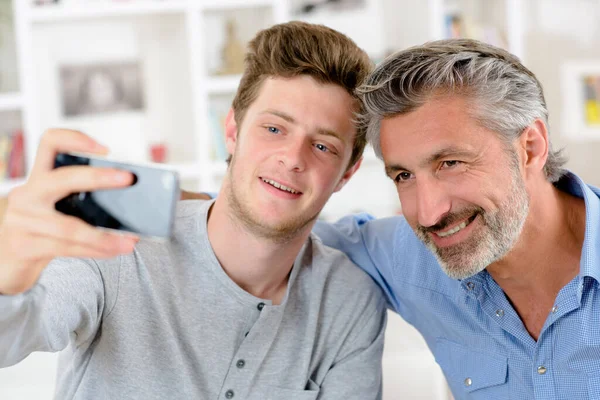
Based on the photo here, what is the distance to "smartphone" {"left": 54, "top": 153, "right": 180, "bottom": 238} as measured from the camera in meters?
0.92

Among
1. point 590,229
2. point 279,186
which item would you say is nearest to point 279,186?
point 279,186

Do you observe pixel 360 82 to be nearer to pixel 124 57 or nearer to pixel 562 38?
pixel 124 57

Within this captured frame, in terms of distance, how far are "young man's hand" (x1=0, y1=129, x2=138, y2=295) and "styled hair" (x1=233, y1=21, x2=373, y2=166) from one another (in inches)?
34.2

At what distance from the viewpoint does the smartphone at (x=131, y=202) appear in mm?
918

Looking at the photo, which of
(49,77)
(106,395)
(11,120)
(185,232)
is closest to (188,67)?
(49,77)

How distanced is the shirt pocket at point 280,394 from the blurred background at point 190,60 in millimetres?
2236

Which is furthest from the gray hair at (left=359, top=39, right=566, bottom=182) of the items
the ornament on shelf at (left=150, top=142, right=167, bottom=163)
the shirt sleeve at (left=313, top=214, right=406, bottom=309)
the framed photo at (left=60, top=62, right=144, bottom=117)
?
the framed photo at (left=60, top=62, right=144, bottom=117)

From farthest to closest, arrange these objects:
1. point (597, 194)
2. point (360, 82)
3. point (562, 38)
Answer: point (562, 38), point (360, 82), point (597, 194)

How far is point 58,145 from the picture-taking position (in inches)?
36.4

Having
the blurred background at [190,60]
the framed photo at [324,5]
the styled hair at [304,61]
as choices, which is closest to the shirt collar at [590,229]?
the styled hair at [304,61]

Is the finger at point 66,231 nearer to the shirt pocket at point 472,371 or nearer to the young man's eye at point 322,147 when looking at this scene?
the young man's eye at point 322,147

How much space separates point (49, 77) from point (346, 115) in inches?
110

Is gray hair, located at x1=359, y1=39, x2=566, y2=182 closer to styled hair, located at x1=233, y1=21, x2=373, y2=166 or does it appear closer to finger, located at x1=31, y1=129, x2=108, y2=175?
styled hair, located at x1=233, y1=21, x2=373, y2=166

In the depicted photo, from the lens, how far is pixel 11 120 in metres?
3.99
